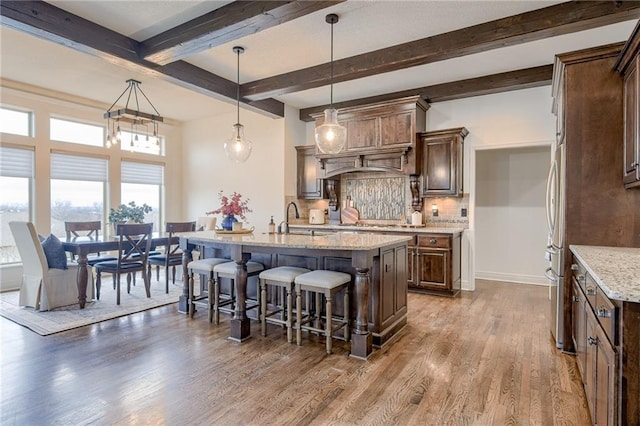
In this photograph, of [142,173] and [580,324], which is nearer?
[580,324]

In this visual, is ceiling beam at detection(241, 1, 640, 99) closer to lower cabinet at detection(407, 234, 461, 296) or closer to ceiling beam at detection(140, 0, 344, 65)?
ceiling beam at detection(140, 0, 344, 65)

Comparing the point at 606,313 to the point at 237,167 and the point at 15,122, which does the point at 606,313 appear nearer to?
the point at 237,167

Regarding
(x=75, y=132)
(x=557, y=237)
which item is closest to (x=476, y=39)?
(x=557, y=237)

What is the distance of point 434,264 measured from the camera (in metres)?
4.89

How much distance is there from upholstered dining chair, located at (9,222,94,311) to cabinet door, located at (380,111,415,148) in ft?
15.0

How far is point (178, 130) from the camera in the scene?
25.2 ft

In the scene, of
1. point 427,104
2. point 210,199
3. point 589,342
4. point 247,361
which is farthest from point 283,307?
point 210,199

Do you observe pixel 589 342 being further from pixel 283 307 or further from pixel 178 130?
pixel 178 130

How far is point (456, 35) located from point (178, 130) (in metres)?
6.08

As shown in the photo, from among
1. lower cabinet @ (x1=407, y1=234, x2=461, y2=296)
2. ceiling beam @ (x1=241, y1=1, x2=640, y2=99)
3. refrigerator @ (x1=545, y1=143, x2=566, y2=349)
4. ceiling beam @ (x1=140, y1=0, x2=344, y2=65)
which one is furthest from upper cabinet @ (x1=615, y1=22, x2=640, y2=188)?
lower cabinet @ (x1=407, y1=234, x2=461, y2=296)

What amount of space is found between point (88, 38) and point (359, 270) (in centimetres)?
347

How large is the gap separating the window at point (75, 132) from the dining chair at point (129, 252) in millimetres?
2599

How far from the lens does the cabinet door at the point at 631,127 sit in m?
2.29

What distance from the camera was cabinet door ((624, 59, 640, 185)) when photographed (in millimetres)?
2295
